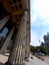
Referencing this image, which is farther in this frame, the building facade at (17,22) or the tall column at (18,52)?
the building facade at (17,22)

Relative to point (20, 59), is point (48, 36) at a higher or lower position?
higher

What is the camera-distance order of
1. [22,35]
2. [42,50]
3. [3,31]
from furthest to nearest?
[42,50] → [3,31] → [22,35]

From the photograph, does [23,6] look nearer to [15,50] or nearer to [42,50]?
[15,50]

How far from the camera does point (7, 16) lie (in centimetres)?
1186

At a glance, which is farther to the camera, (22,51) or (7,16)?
(7,16)

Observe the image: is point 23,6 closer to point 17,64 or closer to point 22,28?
point 22,28

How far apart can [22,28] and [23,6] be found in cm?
178

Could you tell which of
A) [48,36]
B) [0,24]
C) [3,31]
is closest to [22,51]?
[0,24]

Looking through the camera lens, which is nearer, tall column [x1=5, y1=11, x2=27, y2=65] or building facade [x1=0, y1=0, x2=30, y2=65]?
tall column [x1=5, y1=11, x2=27, y2=65]

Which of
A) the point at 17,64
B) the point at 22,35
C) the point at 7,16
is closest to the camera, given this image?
the point at 17,64

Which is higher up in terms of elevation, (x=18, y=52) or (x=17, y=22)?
(x=17, y=22)

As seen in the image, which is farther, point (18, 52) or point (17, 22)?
point (17, 22)

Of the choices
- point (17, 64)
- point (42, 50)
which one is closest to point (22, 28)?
point (17, 64)

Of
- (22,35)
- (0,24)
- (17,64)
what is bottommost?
(17,64)
